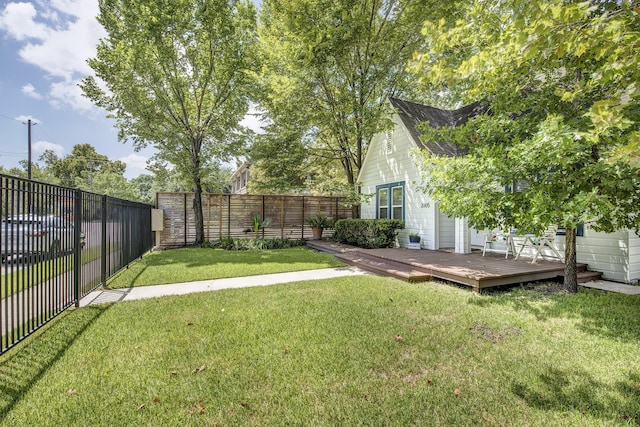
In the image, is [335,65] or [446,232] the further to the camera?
[335,65]

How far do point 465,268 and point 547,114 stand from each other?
10.8 ft

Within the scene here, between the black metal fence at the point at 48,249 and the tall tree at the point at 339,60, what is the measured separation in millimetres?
6658

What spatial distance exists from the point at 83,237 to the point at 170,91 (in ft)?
31.0

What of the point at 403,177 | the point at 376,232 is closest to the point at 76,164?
the point at 376,232

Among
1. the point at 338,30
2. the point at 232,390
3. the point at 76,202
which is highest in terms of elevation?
the point at 338,30

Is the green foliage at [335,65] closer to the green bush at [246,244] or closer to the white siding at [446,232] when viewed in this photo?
the green bush at [246,244]

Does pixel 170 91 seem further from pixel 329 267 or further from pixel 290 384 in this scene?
pixel 290 384

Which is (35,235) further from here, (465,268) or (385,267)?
(465,268)

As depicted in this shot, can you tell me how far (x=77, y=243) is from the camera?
4.47m

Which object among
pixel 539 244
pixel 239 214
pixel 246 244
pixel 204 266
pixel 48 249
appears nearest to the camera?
pixel 48 249

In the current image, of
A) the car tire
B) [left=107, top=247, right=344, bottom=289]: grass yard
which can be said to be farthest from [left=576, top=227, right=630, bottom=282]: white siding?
the car tire

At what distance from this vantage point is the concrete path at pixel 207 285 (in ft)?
17.0

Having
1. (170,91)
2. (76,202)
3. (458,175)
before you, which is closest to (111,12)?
(170,91)

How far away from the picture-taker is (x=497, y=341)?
11.1 feet
